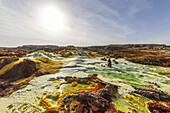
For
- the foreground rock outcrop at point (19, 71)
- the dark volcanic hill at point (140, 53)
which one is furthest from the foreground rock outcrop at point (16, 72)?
the dark volcanic hill at point (140, 53)

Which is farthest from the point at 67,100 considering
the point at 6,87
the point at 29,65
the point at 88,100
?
the point at 29,65

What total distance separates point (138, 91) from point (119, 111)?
5.25 m

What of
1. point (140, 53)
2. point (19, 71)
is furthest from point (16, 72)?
point (140, 53)

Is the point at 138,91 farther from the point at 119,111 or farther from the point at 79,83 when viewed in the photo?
the point at 79,83

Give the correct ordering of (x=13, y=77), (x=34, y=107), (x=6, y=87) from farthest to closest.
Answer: (x=13, y=77) → (x=6, y=87) → (x=34, y=107)

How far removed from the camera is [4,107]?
779 centimetres

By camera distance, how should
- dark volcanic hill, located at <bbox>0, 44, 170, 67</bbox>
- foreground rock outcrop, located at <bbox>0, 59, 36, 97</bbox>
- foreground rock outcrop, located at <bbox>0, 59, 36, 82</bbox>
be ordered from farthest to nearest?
dark volcanic hill, located at <bbox>0, 44, 170, 67</bbox> → foreground rock outcrop, located at <bbox>0, 59, 36, 82</bbox> → foreground rock outcrop, located at <bbox>0, 59, 36, 97</bbox>

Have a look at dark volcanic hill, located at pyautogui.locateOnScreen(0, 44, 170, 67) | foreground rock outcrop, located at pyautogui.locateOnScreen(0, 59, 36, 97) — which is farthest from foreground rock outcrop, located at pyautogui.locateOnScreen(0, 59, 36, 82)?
dark volcanic hill, located at pyautogui.locateOnScreen(0, 44, 170, 67)

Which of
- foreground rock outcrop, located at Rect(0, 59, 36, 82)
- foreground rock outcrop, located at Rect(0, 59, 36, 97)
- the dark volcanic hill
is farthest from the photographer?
the dark volcanic hill

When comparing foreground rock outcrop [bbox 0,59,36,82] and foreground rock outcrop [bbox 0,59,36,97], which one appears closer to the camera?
foreground rock outcrop [bbox 0,59,36,97]

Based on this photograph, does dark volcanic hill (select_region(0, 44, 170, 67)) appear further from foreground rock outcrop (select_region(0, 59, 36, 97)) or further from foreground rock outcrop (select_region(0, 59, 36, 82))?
foreground rock outcrop (select_region(0, 59, 36, 82))

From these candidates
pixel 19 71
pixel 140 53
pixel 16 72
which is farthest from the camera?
pixel 140 53

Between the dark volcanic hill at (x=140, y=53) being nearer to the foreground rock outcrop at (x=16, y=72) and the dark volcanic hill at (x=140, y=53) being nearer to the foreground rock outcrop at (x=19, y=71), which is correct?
the foreground rock outcrop at (x=16, y=72)

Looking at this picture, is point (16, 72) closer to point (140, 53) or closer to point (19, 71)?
point (19, 71)
